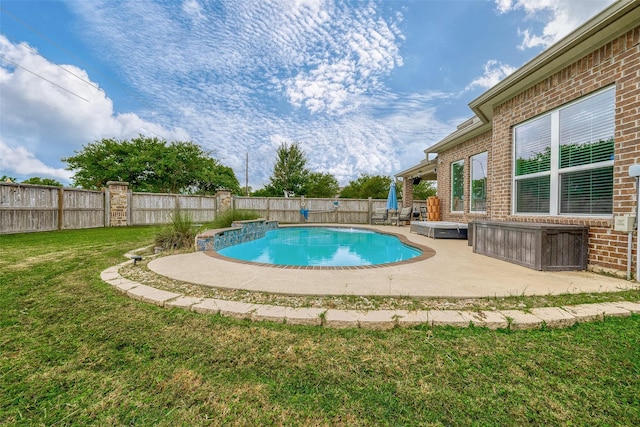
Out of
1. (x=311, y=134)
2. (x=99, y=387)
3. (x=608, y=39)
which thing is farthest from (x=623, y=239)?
(x=311, y=134)

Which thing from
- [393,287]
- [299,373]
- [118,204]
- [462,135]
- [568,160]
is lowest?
[299,373]

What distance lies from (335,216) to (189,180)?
50.6 ft

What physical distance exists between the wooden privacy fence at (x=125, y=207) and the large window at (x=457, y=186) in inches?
214

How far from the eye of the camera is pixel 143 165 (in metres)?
20.4

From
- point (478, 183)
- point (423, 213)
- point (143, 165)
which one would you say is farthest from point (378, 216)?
point (143, 165)

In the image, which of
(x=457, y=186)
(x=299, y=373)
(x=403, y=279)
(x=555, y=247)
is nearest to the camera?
(x=299, y=373)

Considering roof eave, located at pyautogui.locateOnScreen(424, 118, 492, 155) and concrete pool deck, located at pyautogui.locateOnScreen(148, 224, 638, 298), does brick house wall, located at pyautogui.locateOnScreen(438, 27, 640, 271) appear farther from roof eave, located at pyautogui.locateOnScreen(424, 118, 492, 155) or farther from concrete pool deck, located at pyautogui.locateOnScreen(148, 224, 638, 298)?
roof eave, located at pyautogui.locateOnScreen(424, 118, 492, 155)

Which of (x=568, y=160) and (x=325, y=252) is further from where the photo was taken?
(x=325, y=252)

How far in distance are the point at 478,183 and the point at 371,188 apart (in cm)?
2394

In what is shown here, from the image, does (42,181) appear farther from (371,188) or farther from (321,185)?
(371,188)

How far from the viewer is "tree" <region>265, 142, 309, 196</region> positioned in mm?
28266

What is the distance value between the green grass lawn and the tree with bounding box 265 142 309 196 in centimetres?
2644

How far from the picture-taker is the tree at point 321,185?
30217mm

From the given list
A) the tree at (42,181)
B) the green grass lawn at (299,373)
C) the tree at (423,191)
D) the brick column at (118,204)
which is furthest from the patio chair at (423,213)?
the tree at (42,181)
